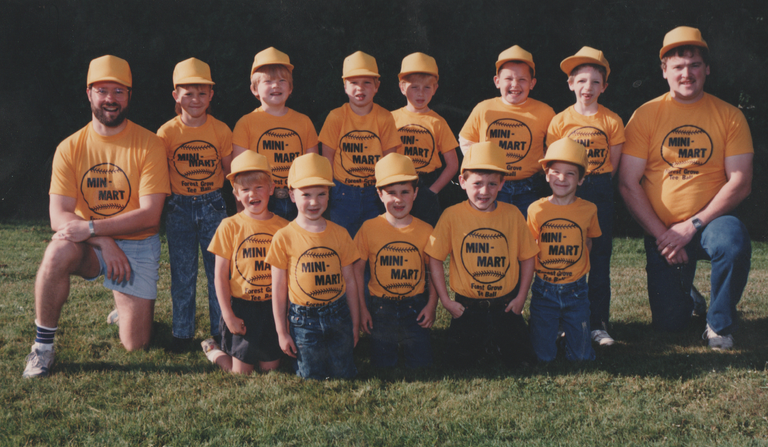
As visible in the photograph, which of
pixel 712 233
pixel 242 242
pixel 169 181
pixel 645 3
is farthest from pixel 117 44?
pixel 712 233

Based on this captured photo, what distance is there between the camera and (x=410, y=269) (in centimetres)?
464

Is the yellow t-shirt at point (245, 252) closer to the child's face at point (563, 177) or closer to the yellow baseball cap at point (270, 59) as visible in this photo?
the yellow baseball cap at point (270, 59)

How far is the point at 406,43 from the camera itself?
11.4 m

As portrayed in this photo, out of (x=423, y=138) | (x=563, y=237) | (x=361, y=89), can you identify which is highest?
(x=361, y=89)

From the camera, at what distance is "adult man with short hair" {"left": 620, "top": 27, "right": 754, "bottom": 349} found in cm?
496

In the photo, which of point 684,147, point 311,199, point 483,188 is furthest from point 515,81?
point 311,199

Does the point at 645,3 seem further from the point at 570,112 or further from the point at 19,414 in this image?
the point at 19,414

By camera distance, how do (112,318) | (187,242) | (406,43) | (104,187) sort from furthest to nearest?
1. (406,43)
2. (112,318)
3. (187,242)
4. (104,187)

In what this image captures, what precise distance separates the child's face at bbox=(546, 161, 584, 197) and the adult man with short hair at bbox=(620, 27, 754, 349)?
97 cm

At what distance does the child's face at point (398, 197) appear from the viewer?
14.8 ft

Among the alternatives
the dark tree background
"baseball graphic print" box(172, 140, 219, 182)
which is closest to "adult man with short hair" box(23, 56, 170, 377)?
"baseball graphic print" box(172, 140, 219, 182)

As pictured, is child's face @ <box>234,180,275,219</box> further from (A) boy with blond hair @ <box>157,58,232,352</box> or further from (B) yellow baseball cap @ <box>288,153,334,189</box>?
(A) boy with blond hair @ <box>157,58,232,352</box>

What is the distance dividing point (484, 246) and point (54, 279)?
3.15 m

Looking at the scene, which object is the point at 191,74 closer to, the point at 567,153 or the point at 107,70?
the point at 107,70
